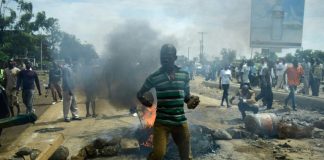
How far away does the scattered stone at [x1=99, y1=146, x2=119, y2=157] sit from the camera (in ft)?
24.9

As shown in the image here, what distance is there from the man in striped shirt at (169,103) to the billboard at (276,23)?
814 inches

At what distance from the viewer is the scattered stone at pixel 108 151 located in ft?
24.9

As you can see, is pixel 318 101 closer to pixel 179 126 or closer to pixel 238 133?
pixel 238 133

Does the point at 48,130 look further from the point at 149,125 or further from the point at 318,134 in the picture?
the point at 318,134

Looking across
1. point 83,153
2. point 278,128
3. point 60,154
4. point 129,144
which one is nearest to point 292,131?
point 278,128

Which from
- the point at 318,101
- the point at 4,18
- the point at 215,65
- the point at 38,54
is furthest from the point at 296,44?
the point at 38,54

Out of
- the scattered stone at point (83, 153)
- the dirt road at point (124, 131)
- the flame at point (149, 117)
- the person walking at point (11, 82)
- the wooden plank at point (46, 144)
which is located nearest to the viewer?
the wooden plank at point (46, 144)

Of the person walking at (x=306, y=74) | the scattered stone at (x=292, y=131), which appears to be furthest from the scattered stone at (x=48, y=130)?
the person walking at (x=306, y=74)

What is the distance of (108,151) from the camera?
7617 mm

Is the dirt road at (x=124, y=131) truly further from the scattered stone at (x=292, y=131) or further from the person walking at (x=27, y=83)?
the person walking at (x=27, y=83)

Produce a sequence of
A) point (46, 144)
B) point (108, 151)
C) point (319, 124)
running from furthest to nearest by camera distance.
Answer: point (319, 124) → point (46, 144) → point (108, 151)

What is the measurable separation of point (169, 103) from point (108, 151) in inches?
125

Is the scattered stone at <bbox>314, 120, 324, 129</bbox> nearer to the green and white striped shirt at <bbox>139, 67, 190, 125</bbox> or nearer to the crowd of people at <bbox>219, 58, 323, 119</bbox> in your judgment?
the crowd of people at <bbox>219, 58, 323, 119</bbox>

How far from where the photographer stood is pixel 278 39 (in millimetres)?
26016
